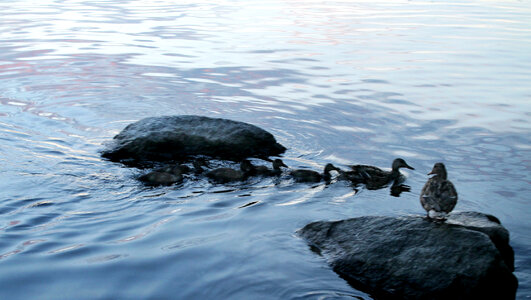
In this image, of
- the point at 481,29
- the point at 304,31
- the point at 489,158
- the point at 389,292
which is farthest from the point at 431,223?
the point at 481,29

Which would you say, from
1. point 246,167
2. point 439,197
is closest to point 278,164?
point 246,167

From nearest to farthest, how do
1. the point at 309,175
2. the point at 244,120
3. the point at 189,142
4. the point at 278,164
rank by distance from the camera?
the point at 309,175 → the point at 278,164 → the point at 189,142 → the point at 244,120

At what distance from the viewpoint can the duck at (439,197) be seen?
19.5ft

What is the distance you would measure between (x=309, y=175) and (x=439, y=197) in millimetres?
2515

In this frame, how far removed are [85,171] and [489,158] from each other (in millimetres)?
5848

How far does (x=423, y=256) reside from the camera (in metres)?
5.44

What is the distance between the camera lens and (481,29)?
22.4 m

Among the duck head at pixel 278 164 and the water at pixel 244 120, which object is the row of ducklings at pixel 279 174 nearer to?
the duck head at pixel 278 164

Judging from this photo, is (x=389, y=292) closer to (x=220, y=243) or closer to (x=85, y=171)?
(x=220, y=243)

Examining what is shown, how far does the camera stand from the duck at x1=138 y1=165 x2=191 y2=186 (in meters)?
7.98

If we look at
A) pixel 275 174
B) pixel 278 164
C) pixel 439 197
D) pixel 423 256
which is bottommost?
pixel 275 174

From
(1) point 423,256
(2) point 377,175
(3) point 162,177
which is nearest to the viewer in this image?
(1) point 423,256

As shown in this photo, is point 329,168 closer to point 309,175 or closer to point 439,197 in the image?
point 309,175

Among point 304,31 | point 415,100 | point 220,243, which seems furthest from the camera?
point 304,31
